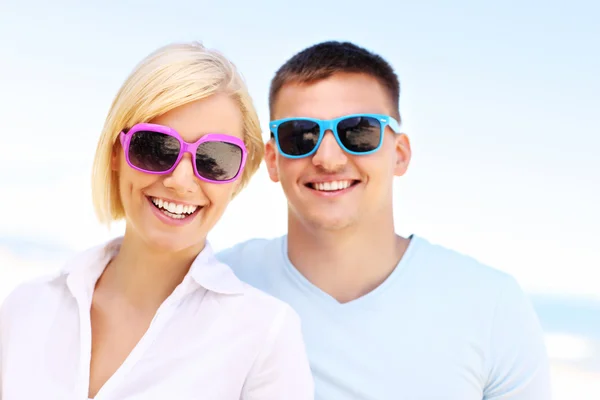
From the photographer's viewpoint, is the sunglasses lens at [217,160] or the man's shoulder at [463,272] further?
the man's shoulder at [463,272]

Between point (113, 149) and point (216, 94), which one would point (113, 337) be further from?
point (216, 94)

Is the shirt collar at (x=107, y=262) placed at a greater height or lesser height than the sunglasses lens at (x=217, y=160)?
lesser

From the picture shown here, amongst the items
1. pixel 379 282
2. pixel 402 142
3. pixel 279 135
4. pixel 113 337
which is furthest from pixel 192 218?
pixel 402 142

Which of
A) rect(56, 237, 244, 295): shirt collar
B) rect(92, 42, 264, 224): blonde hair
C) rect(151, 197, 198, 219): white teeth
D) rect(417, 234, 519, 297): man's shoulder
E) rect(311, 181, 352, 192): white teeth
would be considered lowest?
rect(417, 234, 519, 297): man's shoulder

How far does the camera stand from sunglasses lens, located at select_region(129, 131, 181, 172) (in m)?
2.67

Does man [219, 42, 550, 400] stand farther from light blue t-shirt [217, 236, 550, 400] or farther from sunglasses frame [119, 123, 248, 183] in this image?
sunglasses frame [119, 123, 248, 183]

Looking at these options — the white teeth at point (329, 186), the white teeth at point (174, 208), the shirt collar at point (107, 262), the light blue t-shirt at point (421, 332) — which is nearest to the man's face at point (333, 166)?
the white teeth at point (329, 186)

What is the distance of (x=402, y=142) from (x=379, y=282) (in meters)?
0.87

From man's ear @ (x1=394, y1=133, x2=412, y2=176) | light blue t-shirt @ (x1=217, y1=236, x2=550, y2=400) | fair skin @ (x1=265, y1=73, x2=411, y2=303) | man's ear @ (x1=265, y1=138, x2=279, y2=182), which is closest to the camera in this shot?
light blue t-shirt @ (x1=217, y1=236, x2=550, y2=400)

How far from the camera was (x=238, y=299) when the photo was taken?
274 centimetres

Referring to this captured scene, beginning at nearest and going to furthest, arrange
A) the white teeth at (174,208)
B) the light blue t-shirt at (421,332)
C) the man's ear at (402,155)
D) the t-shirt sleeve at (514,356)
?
1. the white teeth at (174,208)
2. the light blue t-shirt at (421,332)
3. the t-shirt sleeve at (514,356)
4. the man's ear at (402,155)

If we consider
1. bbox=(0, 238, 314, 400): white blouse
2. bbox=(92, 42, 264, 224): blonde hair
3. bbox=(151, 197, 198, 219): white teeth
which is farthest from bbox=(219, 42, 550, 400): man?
bbox=(151, 197, 198, 219): white teeth

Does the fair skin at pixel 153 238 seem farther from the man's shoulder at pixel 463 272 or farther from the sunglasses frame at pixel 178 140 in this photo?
the man's shoulder at pixel 463 272

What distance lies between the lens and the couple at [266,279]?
266cm
